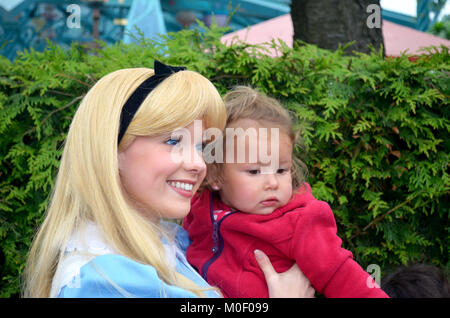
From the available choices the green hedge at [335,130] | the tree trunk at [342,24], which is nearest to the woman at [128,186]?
the green hedge at [335,130]

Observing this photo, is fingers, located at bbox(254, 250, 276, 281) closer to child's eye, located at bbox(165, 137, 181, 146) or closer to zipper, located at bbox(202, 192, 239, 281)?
zipper, located at bbox(202, 192, 239, 281)

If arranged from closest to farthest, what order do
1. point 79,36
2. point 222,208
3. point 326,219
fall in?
point 326,219
point 222,208
point 79,36

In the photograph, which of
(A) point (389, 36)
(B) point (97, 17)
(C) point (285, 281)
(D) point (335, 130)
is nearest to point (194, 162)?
(C) point (285, 281)

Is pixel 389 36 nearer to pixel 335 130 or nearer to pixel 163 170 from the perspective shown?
pixel 335 130

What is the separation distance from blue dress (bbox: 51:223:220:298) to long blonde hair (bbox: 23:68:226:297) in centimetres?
5

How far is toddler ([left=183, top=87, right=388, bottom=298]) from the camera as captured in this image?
1.81 m

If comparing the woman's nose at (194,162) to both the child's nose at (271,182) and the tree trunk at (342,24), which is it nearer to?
the child's nose at (271,182)

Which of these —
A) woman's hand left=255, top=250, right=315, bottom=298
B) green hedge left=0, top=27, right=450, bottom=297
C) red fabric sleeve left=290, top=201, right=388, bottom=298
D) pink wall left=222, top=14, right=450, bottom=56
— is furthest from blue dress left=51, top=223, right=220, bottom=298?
pink wall left=222, top=14, right=450, bottom=56

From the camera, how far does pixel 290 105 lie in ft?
9.04

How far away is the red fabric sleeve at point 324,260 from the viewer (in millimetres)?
1760

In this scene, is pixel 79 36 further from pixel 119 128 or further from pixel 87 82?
pixel 119 128

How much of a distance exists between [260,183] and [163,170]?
514 mm

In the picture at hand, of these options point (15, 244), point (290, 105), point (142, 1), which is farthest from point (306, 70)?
point (142, 1)
